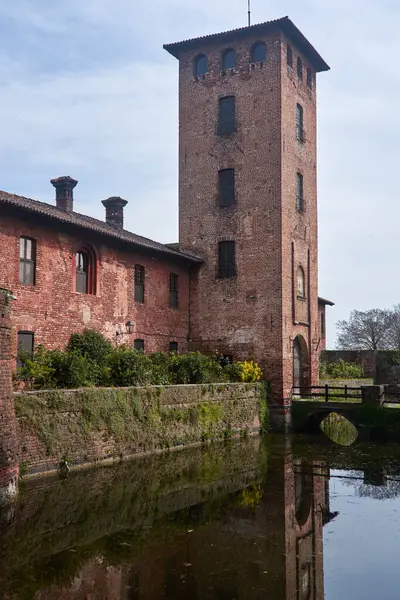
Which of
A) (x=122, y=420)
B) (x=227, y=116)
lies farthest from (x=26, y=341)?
(x=227, y=116)

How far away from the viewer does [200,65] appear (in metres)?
27.3

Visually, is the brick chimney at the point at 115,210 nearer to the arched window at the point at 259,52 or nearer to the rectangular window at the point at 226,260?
the rectangular window at the point at 226,260

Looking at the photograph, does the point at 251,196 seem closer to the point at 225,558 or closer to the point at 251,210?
the point at 251,210

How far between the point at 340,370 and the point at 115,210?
17.4m

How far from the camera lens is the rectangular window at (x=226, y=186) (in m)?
26.3

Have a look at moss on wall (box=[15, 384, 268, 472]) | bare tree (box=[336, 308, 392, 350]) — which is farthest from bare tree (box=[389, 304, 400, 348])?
moss on wall (box=[15, 384, 268, 472])

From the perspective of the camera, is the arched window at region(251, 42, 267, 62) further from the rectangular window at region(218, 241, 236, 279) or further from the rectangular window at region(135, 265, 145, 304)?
the rectangular window at region(135, 265, 145, 304)

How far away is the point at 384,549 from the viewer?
938 cm

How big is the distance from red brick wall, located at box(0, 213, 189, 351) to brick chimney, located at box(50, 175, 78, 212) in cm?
231

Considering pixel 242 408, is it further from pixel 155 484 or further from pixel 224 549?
pixel 224 549

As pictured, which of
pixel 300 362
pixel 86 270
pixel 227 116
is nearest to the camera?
pixel 86 270

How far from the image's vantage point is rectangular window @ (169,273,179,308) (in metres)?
25.5

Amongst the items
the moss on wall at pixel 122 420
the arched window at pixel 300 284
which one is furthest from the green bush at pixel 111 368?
the arched window at pixel 300 284

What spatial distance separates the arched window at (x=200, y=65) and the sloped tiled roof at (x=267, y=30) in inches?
19.3
